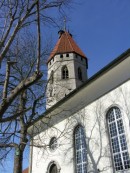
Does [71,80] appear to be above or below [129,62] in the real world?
above

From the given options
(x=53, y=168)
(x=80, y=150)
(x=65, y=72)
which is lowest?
(x=53, y=168)

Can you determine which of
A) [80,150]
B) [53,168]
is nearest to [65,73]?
[53,168]

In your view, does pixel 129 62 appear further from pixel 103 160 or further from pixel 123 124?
pixel 103 160

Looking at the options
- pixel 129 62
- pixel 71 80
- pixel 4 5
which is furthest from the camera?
pixel 71 80

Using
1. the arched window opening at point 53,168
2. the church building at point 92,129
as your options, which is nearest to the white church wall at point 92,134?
the church building at point 92,129

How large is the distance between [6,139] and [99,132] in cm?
469

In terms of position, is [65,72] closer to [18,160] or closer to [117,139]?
[117,139]

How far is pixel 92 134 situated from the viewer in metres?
12.8

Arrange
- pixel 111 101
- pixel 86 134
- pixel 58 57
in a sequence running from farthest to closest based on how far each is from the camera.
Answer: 1. pixel 58 57
2. pixel 86 134
3. pixel 111 101

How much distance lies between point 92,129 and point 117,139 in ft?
5.68

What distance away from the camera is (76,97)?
47.0 feet

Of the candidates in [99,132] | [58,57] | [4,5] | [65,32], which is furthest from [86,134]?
[65,32]

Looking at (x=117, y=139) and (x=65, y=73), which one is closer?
(x=117, y=139)

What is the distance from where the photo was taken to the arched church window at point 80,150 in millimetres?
12972
